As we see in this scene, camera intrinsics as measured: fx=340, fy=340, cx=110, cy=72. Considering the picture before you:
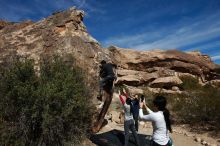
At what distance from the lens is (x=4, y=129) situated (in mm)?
9336

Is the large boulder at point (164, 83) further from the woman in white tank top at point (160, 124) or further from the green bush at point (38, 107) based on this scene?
the woman in white tank top at point (160, 124)

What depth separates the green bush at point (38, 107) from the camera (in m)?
9.38

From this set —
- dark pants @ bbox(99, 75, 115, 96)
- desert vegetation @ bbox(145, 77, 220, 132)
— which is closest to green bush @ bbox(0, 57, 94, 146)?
dark pants @ bbox(99, 75, 115, 96)

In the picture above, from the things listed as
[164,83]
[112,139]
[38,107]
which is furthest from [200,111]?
[164,83]

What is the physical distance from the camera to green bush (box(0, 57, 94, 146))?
30.8 ft

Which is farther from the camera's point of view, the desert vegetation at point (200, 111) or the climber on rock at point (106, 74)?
the desert vegetation at point (200, 111)

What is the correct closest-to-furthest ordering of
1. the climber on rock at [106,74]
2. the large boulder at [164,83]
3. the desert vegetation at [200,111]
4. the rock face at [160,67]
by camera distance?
the climber on rock at [106,74] < the desert vegetation at [200,111] < the large boulder at [164,83] < the rock face at [160,67]

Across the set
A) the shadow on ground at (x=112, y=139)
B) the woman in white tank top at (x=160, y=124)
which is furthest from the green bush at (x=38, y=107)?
the woman in white tank top at (x=160, y=124)

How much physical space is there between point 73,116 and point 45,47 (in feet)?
11.3

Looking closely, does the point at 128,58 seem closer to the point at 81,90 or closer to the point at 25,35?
the point at 25,35

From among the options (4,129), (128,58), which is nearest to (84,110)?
(4,129)

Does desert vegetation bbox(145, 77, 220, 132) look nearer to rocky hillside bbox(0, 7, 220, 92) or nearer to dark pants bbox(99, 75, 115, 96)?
rocky hillside bbox(0, 7, 220, 92)

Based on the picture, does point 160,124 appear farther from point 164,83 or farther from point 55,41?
point 164,83

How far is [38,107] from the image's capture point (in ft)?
31.0
